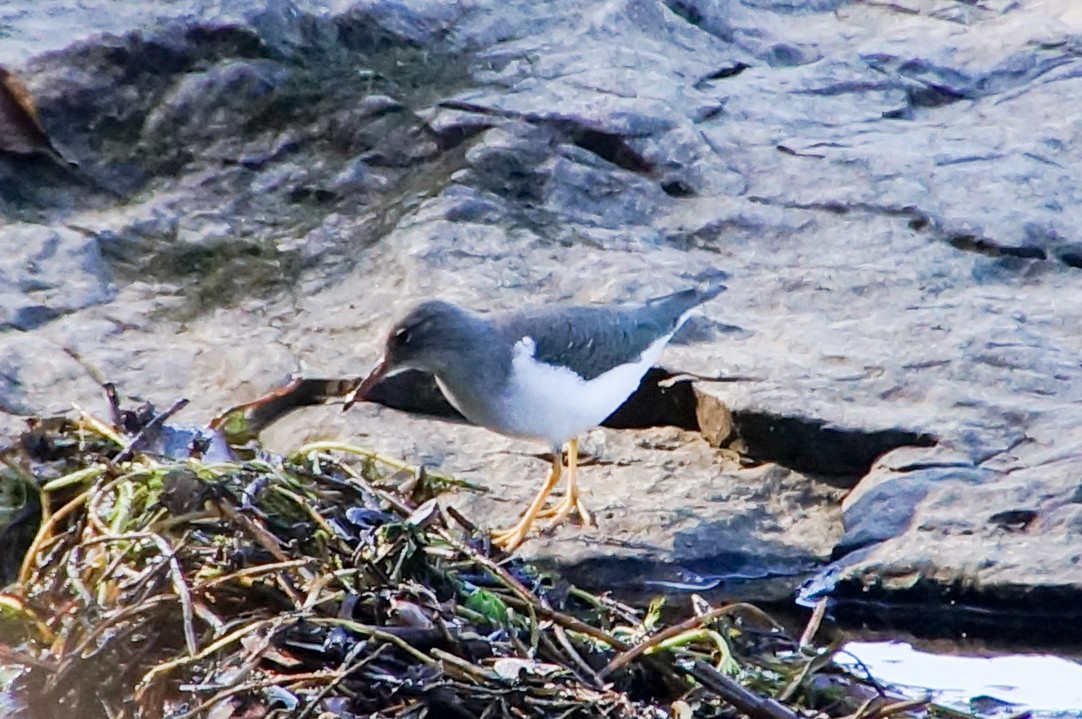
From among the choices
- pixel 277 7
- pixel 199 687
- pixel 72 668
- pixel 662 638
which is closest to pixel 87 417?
pixel 72 668

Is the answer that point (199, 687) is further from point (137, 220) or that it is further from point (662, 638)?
point (137, 220)

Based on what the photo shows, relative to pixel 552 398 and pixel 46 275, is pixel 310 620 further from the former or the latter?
pixel 46 275

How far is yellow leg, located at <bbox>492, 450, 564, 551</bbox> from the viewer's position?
5.55 meters

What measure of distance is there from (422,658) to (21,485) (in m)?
1.62

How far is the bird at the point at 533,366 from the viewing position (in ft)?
19.1

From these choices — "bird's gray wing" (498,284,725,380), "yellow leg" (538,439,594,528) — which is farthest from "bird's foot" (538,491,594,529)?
"bird's gray wing" (498,284,725,380)

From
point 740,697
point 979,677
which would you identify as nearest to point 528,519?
point 979,677

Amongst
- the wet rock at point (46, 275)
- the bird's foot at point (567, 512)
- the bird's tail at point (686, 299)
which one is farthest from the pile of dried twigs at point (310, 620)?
the wet rock at point (46, 275)

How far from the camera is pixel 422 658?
4051 mm

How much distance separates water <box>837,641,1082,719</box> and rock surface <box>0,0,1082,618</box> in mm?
230

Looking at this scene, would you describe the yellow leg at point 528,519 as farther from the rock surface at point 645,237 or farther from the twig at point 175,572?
the twig at point 175,572

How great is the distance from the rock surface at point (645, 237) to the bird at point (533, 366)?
0.20 metres

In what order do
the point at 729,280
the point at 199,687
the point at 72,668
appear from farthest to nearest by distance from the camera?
the point at 729,280
the point at 72,668
the point at 199,687

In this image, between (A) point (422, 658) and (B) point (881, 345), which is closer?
(A) point (422, 658)
